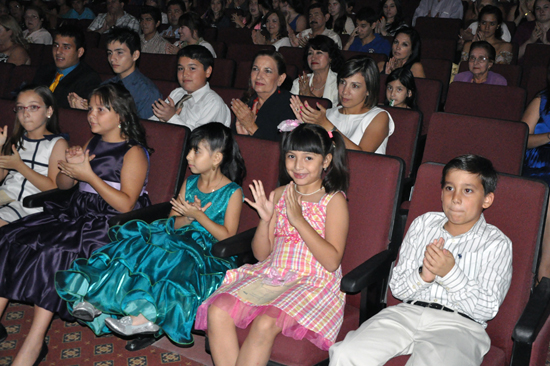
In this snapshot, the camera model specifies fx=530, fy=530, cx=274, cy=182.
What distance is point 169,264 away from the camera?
1.88m

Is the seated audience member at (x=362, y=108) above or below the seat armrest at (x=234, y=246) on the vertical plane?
above

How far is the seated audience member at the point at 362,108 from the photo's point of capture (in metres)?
2.57

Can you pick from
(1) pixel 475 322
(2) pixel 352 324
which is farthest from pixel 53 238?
(1) pixel 475 322

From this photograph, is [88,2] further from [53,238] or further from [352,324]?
[352,324]

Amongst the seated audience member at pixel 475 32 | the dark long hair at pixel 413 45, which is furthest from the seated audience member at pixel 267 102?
the seated audience member at pixel 475 32

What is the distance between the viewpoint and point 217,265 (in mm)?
1994

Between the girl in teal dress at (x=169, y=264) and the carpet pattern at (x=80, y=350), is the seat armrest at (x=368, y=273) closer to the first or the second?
the girl in teal dress at (x=169, y=264)

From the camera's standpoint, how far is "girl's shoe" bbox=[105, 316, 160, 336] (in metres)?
1.77

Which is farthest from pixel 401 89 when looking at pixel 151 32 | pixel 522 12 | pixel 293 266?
pixel 522 12

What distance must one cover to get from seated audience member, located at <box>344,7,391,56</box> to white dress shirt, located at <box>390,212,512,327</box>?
3.20m

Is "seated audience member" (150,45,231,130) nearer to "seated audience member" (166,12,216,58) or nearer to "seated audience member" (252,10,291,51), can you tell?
"seated audience member" (166,12,216,58)

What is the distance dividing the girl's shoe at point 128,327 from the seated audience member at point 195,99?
1.40 meters

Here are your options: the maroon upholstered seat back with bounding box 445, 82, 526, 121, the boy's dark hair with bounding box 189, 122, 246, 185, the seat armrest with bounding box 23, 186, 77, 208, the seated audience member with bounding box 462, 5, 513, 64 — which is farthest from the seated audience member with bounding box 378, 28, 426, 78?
the seat armrest with bounding box 23, 186, 77, 208

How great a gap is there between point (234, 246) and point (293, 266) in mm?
221
